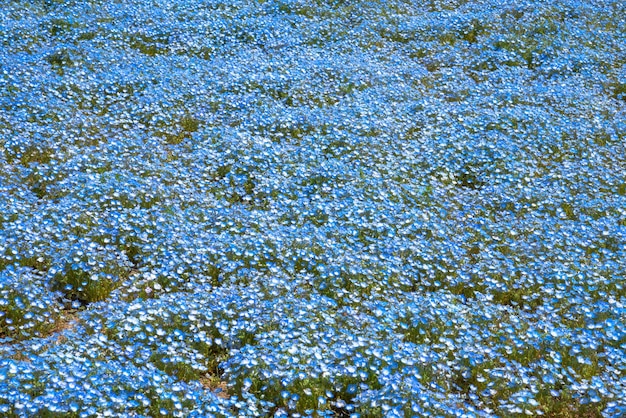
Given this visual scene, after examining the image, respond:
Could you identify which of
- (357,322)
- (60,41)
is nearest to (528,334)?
(357,322)

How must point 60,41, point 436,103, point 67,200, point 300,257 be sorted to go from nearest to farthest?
point 300,257
point 67,200
point 436,103
point 60,41

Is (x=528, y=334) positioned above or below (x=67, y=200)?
above

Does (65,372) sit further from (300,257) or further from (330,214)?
(330,214)

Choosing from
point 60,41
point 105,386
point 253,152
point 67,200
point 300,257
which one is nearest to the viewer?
point 105,386

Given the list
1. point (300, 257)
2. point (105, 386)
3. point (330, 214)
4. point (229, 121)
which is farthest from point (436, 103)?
point (105, 386)

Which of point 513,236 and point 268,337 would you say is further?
point 513,236

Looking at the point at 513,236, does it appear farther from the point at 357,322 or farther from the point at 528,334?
the point at 357,322
